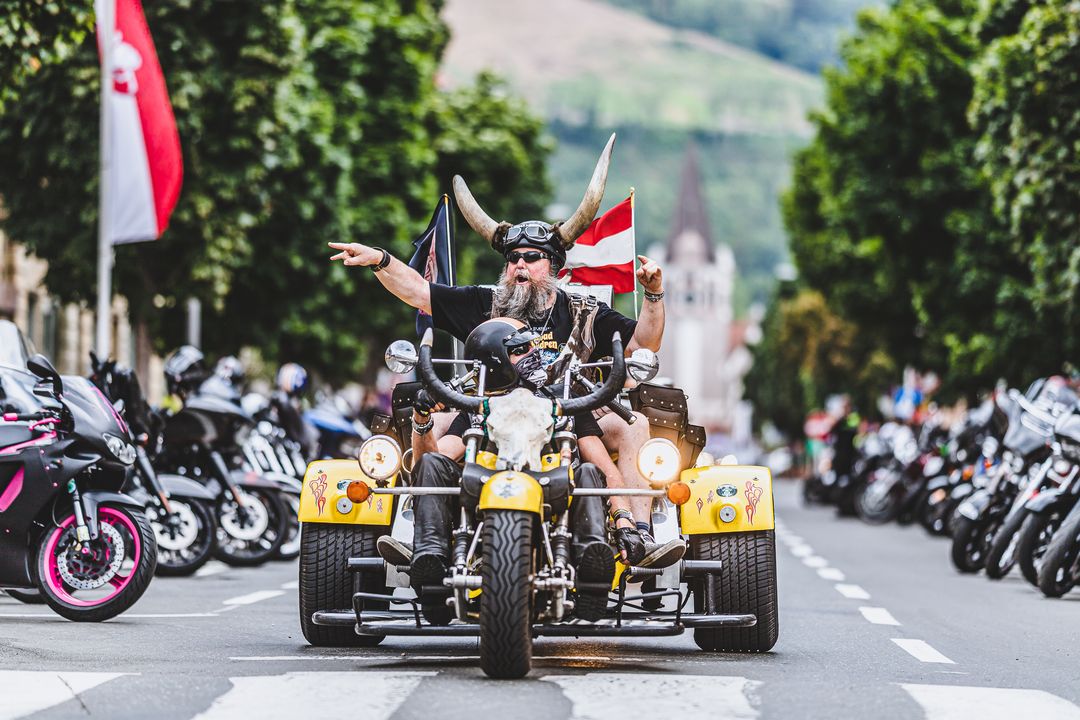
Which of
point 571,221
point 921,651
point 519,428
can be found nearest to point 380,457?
point 519,428

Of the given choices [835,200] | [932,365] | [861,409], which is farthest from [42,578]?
[861,409]

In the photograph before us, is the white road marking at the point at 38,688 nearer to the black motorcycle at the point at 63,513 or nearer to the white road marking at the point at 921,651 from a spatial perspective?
the black motorcycle at the point at 63,513

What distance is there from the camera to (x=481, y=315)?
9.16 m

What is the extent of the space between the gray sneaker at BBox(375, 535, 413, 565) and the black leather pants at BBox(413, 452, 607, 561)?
0.21 meters

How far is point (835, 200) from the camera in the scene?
45469 millimetres

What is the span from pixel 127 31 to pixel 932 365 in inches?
850

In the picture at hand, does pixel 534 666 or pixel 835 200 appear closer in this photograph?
pixel 534 666

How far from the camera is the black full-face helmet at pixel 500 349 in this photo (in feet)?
27.3

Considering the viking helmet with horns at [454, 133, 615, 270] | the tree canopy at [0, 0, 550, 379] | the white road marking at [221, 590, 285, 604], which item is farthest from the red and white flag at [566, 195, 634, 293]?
the tree canopy at [0, 0, 550, 379]

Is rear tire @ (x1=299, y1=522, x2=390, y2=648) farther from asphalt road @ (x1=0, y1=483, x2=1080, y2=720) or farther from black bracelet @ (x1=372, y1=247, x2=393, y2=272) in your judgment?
black bracelet @ (x1=372, y1=247, x2=393, y2=272)

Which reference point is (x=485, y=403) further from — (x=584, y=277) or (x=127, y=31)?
(x=127, y=31)

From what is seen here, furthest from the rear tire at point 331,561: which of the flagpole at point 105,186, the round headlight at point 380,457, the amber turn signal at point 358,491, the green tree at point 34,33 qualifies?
the flagpole at point 105,186

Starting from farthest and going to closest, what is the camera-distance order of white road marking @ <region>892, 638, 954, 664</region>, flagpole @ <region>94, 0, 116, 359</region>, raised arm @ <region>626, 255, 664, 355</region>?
flagpole @ <region>94, 0, 116, 359</region> < white road marking @ <region>892, 638, 954, 664</region> < raised arm @ <region>626, 255, 664, 355</region>

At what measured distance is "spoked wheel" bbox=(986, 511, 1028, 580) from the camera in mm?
15430
